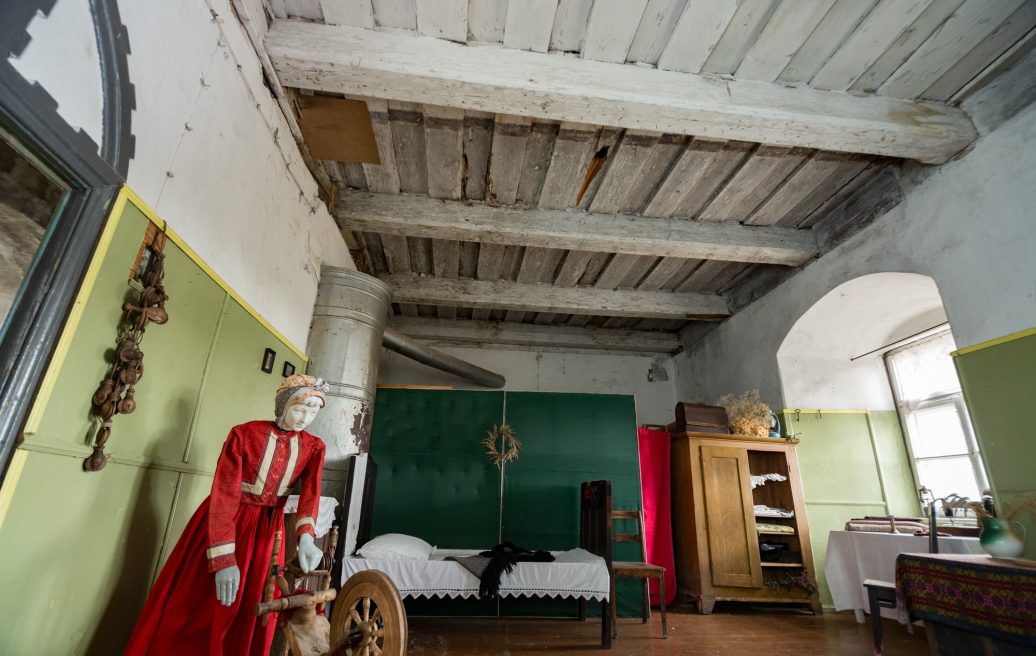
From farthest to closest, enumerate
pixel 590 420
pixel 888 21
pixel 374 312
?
pixel 590 420 → pixel 374 312 → pixel 888 21

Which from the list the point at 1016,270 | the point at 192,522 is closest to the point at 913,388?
the point at 1016,270

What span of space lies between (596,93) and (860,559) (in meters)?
4.39

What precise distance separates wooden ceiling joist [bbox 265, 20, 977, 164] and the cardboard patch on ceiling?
401mm

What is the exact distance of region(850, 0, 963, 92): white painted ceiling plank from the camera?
2740mm

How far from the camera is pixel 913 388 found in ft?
16.6

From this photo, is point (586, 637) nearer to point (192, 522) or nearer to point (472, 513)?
point (472, 513)

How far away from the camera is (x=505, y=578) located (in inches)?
135

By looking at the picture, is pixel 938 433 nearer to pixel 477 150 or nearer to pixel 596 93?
pixel 596 93

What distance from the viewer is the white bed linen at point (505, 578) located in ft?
11.0

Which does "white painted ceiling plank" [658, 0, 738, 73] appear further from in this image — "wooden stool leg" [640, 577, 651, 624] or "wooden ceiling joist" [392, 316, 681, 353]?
"wooden ceiling joist" [392, 316, 681, 353]

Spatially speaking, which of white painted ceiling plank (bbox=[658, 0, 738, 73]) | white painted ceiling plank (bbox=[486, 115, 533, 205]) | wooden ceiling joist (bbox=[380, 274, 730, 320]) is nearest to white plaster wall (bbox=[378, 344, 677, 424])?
wooden ceiling joist (bbox=[380, 274, 730, 320])

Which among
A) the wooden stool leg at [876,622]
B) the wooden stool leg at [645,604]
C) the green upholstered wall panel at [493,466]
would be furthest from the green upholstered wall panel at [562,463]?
the wooden stool leg at [876,622]

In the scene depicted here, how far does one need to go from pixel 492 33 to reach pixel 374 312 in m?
2.52

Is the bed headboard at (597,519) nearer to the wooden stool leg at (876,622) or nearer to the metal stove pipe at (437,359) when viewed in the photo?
the wooden stool leg at (876,622)
